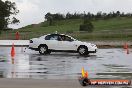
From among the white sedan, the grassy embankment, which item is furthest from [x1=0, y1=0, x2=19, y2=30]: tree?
the white sedan

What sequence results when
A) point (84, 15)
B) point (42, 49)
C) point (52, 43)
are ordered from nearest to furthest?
point (42, 49), point (52, 43), point (84, 15)

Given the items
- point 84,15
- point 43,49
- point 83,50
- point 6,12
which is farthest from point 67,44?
point 84,15

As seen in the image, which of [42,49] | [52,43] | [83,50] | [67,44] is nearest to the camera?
[83,50]

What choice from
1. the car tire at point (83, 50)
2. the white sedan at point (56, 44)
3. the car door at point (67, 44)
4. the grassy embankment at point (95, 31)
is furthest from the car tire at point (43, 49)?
the grassy embankment at point (95, 31)

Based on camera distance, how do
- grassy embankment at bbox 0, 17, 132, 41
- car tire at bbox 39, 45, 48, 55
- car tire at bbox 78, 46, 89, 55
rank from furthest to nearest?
grassy embankment at bbox 0, 17, 132, 41 → car tire at bbox 39, 45, 48, 55 → car tire at bbox 78, 46, 89, 55

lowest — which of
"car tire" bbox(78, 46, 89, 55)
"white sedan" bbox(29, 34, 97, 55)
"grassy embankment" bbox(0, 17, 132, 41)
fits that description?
"car tire" bbox(78, 46, 89, 55)

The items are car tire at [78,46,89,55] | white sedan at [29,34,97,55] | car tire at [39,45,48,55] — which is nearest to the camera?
car tire at [78,46,89,55]

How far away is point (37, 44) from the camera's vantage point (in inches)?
1205

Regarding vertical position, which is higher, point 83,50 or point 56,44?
point 56,44

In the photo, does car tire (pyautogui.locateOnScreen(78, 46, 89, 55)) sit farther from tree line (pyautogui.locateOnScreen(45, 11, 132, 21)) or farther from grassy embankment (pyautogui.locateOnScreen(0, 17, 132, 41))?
tree line (pyautogui.locateOnScreen(45, 11, 132, 21))

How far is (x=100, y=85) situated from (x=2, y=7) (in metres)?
67.9

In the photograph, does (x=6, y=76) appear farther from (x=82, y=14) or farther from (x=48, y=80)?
(x=82, y=14)

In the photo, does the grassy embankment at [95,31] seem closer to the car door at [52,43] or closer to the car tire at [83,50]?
the car door at [52,43]

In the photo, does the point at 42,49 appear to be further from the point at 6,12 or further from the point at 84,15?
the point at 84,15
